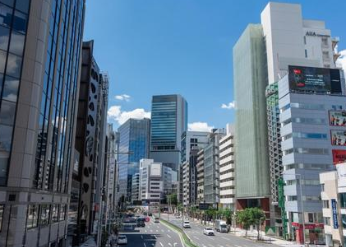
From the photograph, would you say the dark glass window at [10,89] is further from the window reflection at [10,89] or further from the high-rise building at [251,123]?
the high-rise building at [251,123]

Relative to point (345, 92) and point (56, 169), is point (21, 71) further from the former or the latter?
point (345, 92)

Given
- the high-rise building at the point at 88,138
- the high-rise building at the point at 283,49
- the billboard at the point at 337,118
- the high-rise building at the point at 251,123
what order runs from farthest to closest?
the high-rise building at the point at 251,123
the high-rise building at the point at 283,49
the billboard at the point at 337,118
the high-rise building at the point at 88,138

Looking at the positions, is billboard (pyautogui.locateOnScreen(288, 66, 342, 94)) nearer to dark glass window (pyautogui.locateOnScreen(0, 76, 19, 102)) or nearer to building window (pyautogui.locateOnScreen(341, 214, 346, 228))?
building window (pyautogui.locateOnScreen(341, 214, 346, 228))

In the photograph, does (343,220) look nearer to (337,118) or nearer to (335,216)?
(335,216)

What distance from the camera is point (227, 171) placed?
122938 millimetres

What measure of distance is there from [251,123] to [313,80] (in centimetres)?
2575

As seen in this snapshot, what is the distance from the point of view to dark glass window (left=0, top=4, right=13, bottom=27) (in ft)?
77.3

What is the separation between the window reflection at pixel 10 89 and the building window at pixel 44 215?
10374 millimetres

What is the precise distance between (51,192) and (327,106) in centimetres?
6253

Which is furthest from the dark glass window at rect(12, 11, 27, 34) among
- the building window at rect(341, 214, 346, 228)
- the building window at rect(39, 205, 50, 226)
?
the building window at rect(341, 214, 346, 228)

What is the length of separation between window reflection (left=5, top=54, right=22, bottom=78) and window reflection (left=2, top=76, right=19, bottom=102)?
0.37 m

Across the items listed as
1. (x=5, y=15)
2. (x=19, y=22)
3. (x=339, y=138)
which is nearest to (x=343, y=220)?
(x=339, y=138)

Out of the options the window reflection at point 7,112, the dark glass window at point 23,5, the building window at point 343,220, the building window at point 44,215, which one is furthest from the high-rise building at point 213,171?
the window reflection at point 7,112

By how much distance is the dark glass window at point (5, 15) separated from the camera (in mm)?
23562
